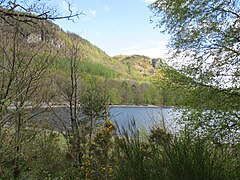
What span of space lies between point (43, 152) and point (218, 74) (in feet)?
15.2

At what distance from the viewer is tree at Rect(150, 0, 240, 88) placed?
527cm

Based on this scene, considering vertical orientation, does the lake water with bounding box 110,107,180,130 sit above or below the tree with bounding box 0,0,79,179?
below

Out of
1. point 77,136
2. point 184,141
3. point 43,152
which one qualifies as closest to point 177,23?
point 77,136

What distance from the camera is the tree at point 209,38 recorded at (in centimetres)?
527

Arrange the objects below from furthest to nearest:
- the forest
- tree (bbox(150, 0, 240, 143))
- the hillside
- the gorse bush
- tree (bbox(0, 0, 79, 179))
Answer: tree (bbox(150, 0, 240, 143)) < the hillside < the forest < tree (bbox(0, 0, 79, 179)) < the gorse bush

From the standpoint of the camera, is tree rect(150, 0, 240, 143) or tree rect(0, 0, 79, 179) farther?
tree rect(150, 0, 240, 143)

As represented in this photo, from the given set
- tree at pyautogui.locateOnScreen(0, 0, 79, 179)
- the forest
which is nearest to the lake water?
the forest

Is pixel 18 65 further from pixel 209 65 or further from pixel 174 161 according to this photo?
pixel 209 65

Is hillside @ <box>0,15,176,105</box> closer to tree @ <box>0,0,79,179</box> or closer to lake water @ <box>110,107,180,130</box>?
tree @ <box>0,0,79,179</box>

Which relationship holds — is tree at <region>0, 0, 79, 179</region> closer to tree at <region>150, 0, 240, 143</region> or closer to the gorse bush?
the gorse bush

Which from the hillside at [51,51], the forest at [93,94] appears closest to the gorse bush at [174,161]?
the forest at [93,94]

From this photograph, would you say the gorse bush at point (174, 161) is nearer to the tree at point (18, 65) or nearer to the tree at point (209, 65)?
the tree at point (18, 65)

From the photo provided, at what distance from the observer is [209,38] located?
5492 mm

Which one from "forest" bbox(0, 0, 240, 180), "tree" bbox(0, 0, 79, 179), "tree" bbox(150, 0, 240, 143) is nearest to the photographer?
"tree" bbox(0, 0, 79, 179)
